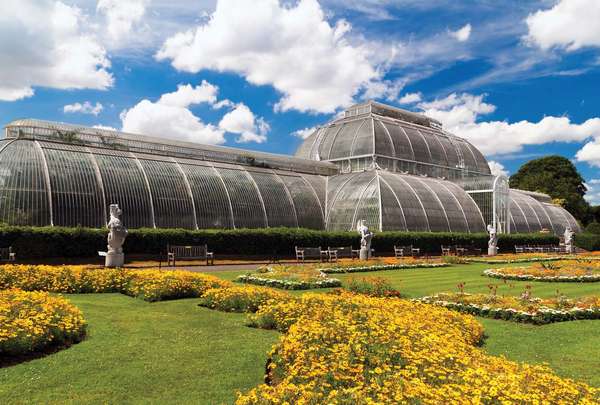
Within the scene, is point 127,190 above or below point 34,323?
above

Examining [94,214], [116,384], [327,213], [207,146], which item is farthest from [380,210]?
[116,384]

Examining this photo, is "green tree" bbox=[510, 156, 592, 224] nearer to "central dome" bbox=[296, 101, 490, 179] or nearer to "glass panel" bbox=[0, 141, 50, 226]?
"central dome" bbox=[296, 101, 490, 179]

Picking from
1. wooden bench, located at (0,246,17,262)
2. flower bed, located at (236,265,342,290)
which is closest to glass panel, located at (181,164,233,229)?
wooden bench, located at (0,246,17,262)

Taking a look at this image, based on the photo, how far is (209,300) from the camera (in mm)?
15195

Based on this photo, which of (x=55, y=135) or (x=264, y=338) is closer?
(x=264, y=338)

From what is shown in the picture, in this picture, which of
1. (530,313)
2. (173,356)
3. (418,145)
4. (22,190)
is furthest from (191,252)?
(418,145)

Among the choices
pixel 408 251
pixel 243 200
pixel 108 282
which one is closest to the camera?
pixel 108 282

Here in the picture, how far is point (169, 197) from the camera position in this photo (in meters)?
38.2

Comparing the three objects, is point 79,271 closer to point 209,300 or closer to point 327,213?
point 209,300

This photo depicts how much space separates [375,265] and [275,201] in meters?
17.2

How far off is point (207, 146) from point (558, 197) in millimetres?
74705

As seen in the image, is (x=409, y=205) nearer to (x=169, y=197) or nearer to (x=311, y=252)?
(x=311, y=252)

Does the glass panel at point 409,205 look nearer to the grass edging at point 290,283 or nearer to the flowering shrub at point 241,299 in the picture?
the grass edging at point 290,283

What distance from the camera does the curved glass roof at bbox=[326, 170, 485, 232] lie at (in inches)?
1836
